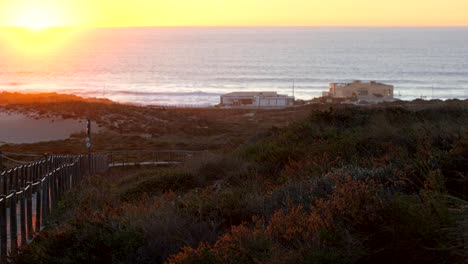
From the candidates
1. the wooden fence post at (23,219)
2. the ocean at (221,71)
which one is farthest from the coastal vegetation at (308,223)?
the ocean at (221,71)

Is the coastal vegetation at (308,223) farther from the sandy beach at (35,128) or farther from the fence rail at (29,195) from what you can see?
the sandy beach at (35,128)

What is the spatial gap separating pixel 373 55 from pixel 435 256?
557 feet

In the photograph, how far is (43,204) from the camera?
11.0 meters

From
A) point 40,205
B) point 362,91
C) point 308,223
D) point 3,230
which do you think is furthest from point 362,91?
point 308,223

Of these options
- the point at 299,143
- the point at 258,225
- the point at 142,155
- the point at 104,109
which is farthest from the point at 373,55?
the point at 258,225

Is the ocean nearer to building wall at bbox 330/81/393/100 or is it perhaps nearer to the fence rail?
building wall at bbox 330/81/393/100

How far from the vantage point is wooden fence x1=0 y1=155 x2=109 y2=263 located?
8.23 meters

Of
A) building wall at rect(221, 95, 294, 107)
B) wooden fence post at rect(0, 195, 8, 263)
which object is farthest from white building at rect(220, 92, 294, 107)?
wooden fence post at rect(0, 195, 8, 263)

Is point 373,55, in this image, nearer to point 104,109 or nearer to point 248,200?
point 104,109

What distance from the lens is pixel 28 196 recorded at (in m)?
9.77

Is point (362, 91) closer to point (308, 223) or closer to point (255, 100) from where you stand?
point (255, 100)

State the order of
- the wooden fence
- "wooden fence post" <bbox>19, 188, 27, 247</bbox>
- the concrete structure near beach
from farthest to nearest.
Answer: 1. the concrete structure near beach
2. "wooden fence post" <bbox>19, 188, 27, 247</bbox>
3. the wooden fence

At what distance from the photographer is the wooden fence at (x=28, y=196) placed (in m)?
8.23

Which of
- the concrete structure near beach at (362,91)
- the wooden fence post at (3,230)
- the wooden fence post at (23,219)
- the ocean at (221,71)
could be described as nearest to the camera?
the wooden fence post at (3,230)
